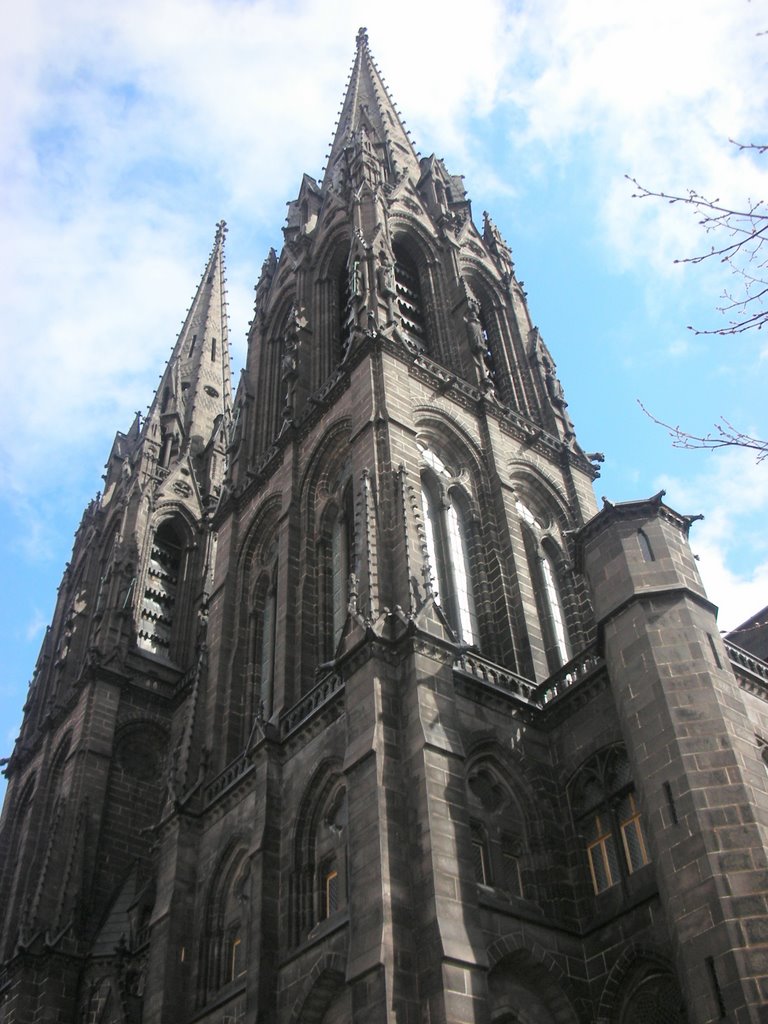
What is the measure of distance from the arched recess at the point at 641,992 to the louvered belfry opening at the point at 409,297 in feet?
66.4

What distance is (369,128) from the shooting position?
143 ft

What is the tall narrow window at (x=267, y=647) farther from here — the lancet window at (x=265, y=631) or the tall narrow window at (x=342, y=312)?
the tall narrow window at (x=342, y=312)

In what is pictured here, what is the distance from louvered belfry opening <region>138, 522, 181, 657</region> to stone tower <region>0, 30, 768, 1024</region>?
0.20 m

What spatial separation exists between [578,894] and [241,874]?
24.3 feet

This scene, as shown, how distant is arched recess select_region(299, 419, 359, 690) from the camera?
88.9 ft

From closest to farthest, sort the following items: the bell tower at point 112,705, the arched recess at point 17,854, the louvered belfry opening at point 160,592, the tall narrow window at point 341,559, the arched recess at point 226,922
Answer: the arched recess at point 226,922, the tall narrow window at point 341,559, the bell tower at point 112,705, the arched recess at point 17,854, the louvered belfry opening at point 160,592

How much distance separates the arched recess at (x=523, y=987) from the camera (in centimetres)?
1806

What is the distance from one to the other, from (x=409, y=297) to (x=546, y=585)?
509 inches

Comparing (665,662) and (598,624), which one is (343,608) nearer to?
(598,624)

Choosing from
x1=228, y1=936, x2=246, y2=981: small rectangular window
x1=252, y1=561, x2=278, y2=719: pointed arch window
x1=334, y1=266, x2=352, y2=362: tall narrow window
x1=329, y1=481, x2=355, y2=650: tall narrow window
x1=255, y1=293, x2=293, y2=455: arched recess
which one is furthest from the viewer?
x1=255, y1=293, x2=293, y2=455: arched recess

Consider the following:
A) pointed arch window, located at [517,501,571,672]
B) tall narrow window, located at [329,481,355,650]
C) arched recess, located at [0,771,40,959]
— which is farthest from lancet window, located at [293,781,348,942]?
arched recess, located at [0,771,40,959]

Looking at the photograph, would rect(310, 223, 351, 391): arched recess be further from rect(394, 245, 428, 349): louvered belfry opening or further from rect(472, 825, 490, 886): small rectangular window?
rect(472, 825, 490, 886): small rectangular window

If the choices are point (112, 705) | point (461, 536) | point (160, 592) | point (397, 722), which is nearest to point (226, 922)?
point (397, 722)

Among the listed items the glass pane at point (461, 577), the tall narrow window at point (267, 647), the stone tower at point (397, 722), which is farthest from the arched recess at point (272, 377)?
the glass pane at point (461, 577)
